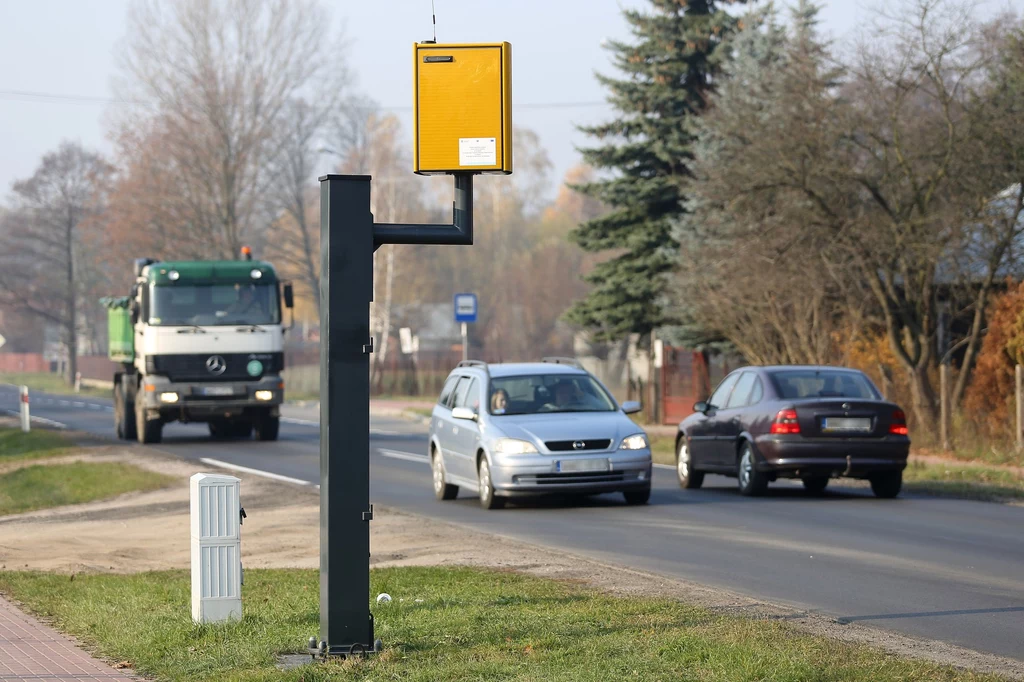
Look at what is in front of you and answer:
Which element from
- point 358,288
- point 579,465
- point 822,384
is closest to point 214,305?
point 579,465

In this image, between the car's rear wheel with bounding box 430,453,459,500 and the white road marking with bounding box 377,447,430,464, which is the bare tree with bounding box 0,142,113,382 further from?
the car's rear wheel with bounding box 430,453,459,500

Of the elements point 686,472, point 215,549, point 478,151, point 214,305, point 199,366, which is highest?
point 214,305

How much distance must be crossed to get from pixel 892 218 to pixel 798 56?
11.2 feet

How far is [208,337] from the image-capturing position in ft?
87.6

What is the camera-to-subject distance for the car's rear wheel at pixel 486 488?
52.2 feet

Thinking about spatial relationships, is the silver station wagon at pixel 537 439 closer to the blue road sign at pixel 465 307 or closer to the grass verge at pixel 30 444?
the grass verge at pixel 30 444

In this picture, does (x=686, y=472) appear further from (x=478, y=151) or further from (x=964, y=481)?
(x=478, y=151)

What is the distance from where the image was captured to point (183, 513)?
15664mm

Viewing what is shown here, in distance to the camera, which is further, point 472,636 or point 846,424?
point 846,424

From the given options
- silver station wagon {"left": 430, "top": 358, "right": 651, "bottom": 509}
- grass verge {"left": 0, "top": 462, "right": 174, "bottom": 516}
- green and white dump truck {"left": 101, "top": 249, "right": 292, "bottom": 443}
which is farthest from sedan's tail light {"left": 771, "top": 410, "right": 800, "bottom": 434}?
green and white dump truck {"left": 101, "top": 249, "right": 292, "bottom": 443}

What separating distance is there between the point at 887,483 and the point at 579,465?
4014mm

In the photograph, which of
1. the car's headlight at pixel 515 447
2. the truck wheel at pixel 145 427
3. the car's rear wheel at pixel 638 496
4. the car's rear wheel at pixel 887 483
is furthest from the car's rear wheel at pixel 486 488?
the truck wheel at pixel 145 427

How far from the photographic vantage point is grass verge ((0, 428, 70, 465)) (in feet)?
82.1

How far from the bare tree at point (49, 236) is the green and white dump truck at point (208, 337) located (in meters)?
51.7
